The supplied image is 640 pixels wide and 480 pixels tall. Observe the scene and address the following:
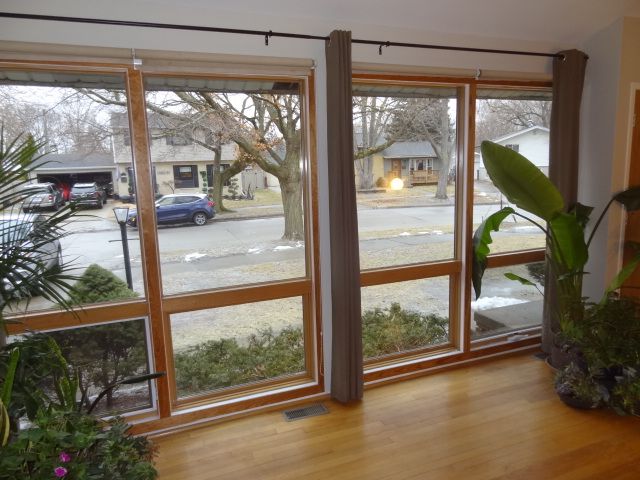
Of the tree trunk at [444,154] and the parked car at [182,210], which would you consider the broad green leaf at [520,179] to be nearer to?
the tree trunk at [444,154]

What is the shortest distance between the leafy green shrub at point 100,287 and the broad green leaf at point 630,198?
3443mm

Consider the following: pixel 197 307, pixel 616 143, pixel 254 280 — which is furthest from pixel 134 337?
pixel 616 143

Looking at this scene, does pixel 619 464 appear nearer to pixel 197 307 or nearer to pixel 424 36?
pixel 197 307

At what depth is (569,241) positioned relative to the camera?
3.12m

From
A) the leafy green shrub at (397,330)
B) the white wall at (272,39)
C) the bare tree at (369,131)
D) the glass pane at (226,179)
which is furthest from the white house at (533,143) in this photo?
the glass pane at (226,179)

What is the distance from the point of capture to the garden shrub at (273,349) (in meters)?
3.00

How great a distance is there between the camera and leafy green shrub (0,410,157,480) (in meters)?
1.59

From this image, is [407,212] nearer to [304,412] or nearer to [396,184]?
[396,184]

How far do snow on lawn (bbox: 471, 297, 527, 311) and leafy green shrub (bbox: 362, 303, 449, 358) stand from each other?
0.32 m

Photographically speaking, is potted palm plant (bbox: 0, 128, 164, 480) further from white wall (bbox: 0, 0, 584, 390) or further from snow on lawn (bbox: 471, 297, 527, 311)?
snow on lawn (bbox: 471, 297, 527, 311)

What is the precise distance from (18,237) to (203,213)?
1.12m

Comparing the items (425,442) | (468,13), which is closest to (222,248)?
(425,442)

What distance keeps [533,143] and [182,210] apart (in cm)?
287

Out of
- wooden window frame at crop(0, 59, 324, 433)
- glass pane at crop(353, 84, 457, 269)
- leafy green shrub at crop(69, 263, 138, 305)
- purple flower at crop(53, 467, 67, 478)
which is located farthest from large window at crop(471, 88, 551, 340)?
purple flower at crop(53, 467, 67, 478)
